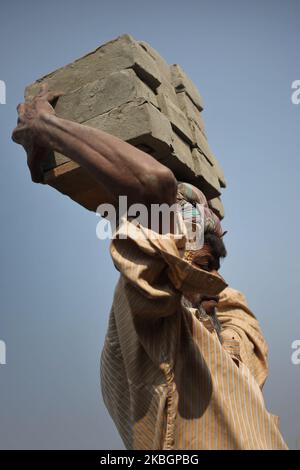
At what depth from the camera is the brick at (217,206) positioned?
330 cm

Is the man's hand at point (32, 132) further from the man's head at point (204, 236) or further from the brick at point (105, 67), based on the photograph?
the man's head at point (204, 236)

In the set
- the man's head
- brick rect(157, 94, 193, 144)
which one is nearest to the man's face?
the man's head

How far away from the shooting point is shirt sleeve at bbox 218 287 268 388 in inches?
91.4

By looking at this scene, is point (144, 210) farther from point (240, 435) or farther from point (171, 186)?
point (240, 435)

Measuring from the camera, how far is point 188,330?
1.67 meters

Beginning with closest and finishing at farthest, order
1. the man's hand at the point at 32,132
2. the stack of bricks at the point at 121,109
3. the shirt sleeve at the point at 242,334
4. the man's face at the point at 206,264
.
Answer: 1. the man's hand at the point at 32,132
2. the man's face at the point at 206,264
3. the shirt sleeve at the point at 242,334
4. the stack of bricks at the point at 121,109

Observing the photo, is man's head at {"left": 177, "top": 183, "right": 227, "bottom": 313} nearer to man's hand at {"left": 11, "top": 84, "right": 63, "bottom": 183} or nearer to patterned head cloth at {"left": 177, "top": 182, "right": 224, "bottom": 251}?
patterned head cloth at {"left": 177, "top": 182, "right": 224, "bottom": 251}

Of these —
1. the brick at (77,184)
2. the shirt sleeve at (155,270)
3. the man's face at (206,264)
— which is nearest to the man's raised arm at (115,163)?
the shirt sleeve at (155,270)

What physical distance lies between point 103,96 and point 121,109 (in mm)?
186

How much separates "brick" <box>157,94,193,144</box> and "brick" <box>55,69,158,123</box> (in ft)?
0.25

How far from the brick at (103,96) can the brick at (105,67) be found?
6 centimetres
